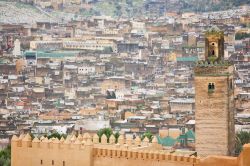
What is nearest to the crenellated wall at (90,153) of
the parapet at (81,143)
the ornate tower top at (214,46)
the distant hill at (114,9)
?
the parapet at (81,143)

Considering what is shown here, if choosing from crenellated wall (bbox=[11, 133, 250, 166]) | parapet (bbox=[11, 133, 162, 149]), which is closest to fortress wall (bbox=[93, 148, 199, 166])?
crenellated wall (bbox=[11, 133, 250, 166])

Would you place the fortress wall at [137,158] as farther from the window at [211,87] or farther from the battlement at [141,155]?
the window at [211,87]

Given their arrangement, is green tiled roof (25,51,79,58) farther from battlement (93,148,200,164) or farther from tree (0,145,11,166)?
battlement (93,148,200,164)

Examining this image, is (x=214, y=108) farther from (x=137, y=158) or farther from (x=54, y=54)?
(x=54, y=54)

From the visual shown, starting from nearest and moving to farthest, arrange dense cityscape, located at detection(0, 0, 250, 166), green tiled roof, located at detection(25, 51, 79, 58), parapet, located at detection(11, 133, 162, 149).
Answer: parapet, located at detection(11, 133, 162, 149), dense cityscape, located at detection(0, 0, 250, 166), green tiled roof, located at detection(25, 51, 79, 58)

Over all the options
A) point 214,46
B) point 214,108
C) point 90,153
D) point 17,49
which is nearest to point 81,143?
point 90,153

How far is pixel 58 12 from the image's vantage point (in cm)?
12375

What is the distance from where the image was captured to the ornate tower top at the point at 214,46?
25.7 meters

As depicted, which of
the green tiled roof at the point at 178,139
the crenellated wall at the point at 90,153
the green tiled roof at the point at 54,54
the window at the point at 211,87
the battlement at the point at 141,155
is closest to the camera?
the battlement at the point at 141,155

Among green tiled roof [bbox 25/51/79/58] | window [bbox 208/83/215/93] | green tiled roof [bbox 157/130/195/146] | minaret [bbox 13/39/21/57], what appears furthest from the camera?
minaret [bbox 13/39/21/57]

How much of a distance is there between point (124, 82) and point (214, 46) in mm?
53345

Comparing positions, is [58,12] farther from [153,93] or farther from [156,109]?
[156,109]

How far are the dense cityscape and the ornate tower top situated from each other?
3 cm

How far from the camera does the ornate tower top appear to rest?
25.7m
